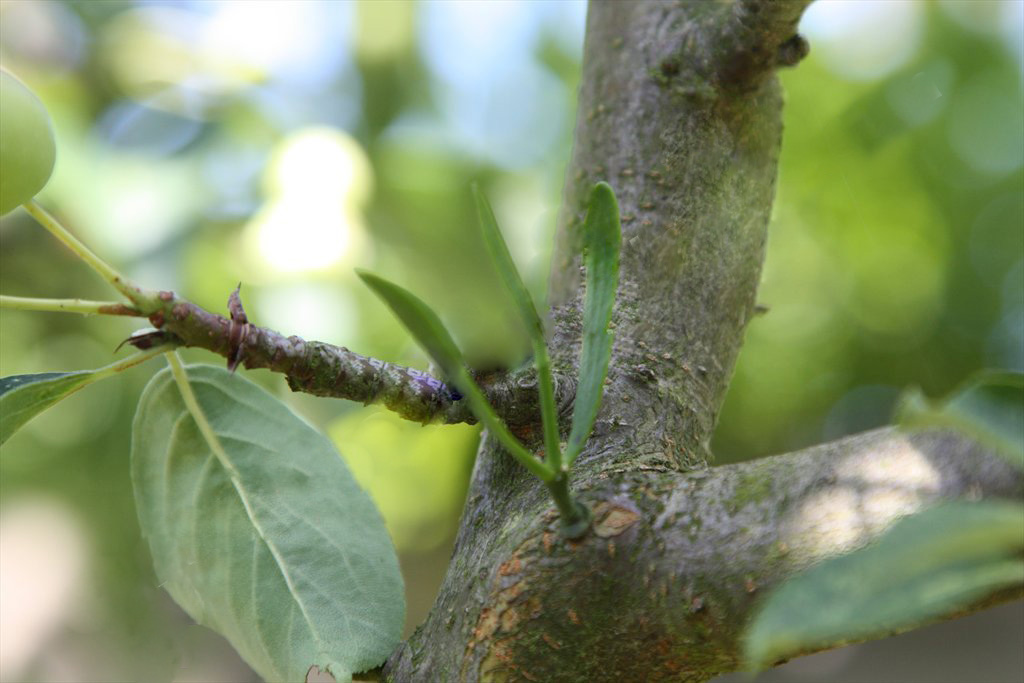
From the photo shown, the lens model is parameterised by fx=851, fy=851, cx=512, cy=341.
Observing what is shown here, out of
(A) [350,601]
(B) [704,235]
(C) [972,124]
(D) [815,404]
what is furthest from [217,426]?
(C) [972,124]

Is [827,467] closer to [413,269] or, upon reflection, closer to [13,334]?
[413,269]

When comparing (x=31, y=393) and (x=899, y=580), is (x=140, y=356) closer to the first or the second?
(x=31, y=393)

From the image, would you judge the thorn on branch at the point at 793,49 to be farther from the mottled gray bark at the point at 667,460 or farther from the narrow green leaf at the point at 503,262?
the narrow green leaf at the point at 503,262

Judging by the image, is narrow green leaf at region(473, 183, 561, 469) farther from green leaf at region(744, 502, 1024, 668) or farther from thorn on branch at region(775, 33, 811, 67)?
thorn on branch at region(775, 33, 811, 67)

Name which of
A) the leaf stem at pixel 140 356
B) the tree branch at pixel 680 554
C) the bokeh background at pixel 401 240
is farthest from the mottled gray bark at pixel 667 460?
the bokeh background at pixel 401 240

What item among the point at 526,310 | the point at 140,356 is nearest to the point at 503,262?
the point at 526,310
